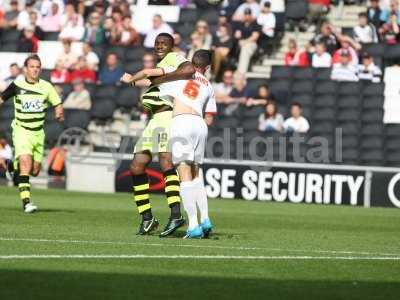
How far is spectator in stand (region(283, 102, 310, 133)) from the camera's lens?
1057 inches

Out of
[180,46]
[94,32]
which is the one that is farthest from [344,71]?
[94,32]

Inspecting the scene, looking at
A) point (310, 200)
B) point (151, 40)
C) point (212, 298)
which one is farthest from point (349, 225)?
point (151, 40)

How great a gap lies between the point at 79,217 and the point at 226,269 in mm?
7582

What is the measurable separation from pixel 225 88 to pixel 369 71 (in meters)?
3.25

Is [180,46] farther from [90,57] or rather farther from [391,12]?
[391,12]

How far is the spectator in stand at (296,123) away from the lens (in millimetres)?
26844

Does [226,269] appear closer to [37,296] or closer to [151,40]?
[37,296]

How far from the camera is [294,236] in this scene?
15.6 metres

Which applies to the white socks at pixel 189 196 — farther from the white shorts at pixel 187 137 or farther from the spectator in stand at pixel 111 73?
the spectator in stand at pixel 111 73

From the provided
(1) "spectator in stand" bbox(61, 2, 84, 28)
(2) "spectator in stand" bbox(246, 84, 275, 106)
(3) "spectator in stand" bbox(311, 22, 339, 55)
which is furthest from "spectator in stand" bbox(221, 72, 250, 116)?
(1) "spectator in stand" bbox(61, 2, 84, 28)

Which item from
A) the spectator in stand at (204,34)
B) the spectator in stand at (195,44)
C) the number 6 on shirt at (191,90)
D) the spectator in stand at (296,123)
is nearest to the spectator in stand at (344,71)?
the spectator in stand at (296,123)

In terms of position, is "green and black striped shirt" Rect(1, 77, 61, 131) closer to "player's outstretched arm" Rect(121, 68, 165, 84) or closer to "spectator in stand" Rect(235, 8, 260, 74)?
"player's outstretched arm" Rect(121, 68, 165, 84)

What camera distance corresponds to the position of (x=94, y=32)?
3127 cm

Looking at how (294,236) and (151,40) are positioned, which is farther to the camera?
(151,40)
